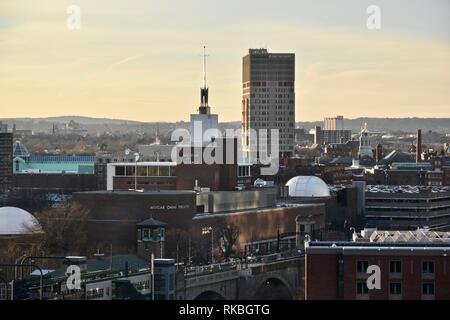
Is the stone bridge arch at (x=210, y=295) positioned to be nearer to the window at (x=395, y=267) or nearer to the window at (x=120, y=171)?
the window at (x=395, y=267)

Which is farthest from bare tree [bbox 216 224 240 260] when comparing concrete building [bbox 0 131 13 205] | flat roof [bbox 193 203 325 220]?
concrete building [bbox 0 131 13 205]

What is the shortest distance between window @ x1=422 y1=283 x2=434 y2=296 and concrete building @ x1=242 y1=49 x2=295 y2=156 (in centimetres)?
8153

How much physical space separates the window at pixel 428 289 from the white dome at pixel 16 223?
17.3 metres

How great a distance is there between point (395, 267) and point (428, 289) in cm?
56

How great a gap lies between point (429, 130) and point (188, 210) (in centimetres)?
13235

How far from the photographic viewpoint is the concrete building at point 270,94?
101000 mm

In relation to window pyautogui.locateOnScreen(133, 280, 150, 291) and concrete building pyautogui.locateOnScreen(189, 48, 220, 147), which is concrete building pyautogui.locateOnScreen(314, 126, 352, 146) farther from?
window pyautogui.locateOnScreen(133, 280, 150, 291)

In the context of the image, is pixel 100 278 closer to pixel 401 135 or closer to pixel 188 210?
pixel 188 210

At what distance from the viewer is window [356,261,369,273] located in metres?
18.1

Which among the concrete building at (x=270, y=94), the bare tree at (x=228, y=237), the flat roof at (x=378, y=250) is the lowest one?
the bare tree at (x=228, y=237)

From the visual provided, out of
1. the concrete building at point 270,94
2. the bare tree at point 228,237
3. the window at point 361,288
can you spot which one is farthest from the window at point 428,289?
the concrete building at point 270,94

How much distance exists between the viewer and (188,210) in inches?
1489
